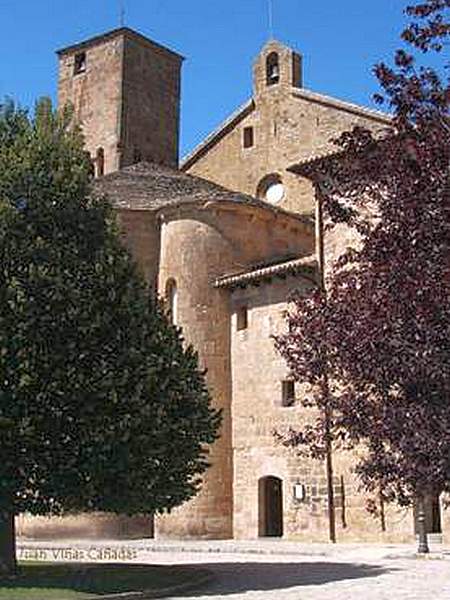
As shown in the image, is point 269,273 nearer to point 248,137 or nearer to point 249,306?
point 249,306

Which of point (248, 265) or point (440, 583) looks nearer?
point (440, 583)

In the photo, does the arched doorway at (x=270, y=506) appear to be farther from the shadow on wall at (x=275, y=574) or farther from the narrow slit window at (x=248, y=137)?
the narrow slit window at (x=248, y=137)

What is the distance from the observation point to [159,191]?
3281cm

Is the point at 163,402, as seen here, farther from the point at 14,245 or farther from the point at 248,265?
the point at 248,265

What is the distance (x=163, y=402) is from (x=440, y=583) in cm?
558

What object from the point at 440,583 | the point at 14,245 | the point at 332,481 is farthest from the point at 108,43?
the point at 440,583

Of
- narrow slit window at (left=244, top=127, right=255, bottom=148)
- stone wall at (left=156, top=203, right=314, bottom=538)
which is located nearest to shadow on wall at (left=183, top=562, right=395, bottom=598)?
stone wall at (left=156, top=203, right=314, bottom=538)

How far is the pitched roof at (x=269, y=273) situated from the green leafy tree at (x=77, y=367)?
1050cm

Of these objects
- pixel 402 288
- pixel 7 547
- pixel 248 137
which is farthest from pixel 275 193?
pixel 402 288

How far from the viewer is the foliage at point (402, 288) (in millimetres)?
6887

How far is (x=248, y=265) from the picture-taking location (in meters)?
30.7

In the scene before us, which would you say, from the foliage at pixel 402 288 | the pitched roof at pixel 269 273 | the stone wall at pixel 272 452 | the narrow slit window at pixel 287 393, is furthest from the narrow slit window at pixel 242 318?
the foliage at pixel 402 288

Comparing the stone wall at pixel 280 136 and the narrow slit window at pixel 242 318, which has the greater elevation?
the stone wall at pixel 280 136

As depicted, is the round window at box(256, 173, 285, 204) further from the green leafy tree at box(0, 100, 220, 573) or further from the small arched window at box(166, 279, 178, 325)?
the green leafy tree at box(0, 100, 220, 573)
